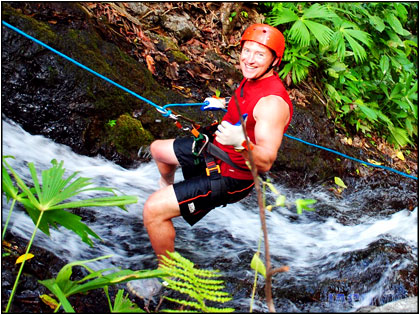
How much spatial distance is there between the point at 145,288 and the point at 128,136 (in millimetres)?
1748

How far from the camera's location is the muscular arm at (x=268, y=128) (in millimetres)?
2643

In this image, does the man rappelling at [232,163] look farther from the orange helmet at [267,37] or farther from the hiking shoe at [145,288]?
the hiking shoe at [145,288]

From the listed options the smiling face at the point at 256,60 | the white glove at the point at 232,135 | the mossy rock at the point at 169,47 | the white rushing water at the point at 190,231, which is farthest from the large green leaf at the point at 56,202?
the mossy rock at the point at 169,47

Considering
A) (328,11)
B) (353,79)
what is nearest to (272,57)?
(328,11)

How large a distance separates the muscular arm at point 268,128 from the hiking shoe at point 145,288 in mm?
1407

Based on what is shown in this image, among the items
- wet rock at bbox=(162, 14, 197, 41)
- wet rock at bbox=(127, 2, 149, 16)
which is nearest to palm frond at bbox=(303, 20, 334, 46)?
wet rock at bbox=(162, 14, 197, 41)

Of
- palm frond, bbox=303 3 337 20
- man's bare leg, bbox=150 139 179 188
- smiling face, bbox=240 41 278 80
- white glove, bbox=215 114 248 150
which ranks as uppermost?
palm frond, bbox=303 3 337 20

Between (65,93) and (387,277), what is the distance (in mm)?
3696

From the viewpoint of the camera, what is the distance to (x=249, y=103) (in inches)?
118

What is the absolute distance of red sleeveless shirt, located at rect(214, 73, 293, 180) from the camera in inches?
118

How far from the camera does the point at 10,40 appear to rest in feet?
13.5

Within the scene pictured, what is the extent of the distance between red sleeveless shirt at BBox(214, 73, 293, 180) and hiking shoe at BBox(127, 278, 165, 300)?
1.07 m

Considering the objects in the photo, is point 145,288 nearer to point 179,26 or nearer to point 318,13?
point 179,26

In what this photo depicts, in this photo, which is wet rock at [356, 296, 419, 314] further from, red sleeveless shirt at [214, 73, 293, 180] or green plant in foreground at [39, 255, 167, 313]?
green plant in foreground at [39, 255, 167, 313]
